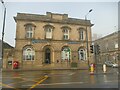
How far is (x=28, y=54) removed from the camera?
32.2m

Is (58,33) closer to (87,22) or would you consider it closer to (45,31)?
(45,31)

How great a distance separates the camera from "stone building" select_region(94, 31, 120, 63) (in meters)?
48.2

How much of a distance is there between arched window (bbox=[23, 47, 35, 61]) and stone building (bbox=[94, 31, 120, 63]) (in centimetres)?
2535

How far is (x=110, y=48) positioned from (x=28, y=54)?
29159 mm

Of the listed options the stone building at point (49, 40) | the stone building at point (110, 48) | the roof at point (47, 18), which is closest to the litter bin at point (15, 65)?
the stone building at point (49, 40)

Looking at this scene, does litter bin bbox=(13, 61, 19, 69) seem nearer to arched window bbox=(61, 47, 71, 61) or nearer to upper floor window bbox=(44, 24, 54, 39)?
upper floor window bbox=(44, 24, 54, 39)

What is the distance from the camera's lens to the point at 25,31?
3266cm

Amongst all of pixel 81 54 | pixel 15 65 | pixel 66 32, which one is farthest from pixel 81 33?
pixel 15 65

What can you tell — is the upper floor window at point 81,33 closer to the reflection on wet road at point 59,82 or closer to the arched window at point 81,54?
the arched window at point 81,54

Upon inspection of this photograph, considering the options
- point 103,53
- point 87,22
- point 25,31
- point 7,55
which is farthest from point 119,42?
point 7,55

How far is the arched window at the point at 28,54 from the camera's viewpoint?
32.1 metres

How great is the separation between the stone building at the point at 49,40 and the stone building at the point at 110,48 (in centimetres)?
1552

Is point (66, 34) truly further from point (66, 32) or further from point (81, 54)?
point (81, 54)

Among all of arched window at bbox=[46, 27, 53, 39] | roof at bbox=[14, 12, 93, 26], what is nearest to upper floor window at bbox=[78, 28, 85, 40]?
roof at bbox=[14, 12, 93, 26]
